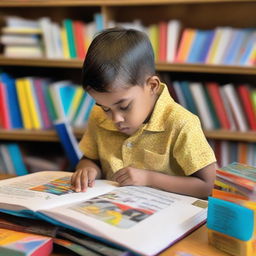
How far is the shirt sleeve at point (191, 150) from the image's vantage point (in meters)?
1.09

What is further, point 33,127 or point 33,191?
point 33,127

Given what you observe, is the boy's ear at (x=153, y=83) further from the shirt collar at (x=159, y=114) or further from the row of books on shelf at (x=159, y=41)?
the row of books on shelf at (x=159, y=41)

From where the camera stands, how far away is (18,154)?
228cm

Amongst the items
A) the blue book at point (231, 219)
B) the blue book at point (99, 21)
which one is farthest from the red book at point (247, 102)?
the blue book at point (231, 219)

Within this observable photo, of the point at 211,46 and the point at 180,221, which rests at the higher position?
the point at 211,46

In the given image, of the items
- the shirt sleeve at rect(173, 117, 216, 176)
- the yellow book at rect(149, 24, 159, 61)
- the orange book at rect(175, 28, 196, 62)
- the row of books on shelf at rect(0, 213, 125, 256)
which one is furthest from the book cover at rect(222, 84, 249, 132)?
the row of books on shelf at rect(0, 213, 125, 256)

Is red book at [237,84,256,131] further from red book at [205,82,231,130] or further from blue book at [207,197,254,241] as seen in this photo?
blue book at [207,197,254,241]

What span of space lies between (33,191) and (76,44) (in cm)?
132

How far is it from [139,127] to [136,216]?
1.41ft

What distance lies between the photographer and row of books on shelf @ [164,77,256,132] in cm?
193

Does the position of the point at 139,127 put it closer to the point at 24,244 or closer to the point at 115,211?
the point at 115,211

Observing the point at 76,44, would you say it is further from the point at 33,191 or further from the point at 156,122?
the point at 33,191

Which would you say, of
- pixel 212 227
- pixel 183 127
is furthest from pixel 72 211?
pixel 183 127

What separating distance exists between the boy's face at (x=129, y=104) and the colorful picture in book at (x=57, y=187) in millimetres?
204
